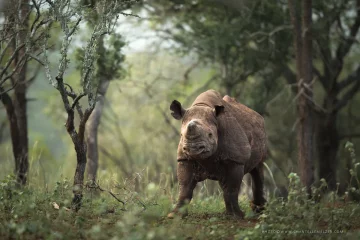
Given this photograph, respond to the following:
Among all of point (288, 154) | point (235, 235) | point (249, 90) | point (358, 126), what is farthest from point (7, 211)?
point (358, 126)

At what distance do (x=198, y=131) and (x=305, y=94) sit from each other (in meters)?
6.10

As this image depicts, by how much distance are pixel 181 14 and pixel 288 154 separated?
7023mm

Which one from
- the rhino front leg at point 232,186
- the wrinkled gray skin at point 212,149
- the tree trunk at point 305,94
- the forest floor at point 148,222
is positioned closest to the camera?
the forest floor at point 148,222

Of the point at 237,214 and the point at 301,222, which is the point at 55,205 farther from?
the point at 301,222

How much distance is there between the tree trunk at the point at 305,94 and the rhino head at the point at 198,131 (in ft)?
17.4

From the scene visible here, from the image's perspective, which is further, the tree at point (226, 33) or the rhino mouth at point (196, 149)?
the tree at point (226, 33)

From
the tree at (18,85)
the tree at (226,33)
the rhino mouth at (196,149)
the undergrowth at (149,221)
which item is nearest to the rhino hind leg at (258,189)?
the undergrowth at (149,221)

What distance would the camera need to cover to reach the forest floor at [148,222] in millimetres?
6723

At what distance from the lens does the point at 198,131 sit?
814 cm

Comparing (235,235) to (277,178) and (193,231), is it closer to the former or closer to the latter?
(193,231)

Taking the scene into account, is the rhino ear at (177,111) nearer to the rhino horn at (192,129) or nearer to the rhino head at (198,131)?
the rhino head at (198,131)

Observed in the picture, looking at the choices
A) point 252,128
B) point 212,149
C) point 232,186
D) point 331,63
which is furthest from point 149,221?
point 331,63

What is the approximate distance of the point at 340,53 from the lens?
18.8 meters

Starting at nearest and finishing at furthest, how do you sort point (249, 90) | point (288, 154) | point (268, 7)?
point (268, 7), point (249, 90), point (288, 154)
